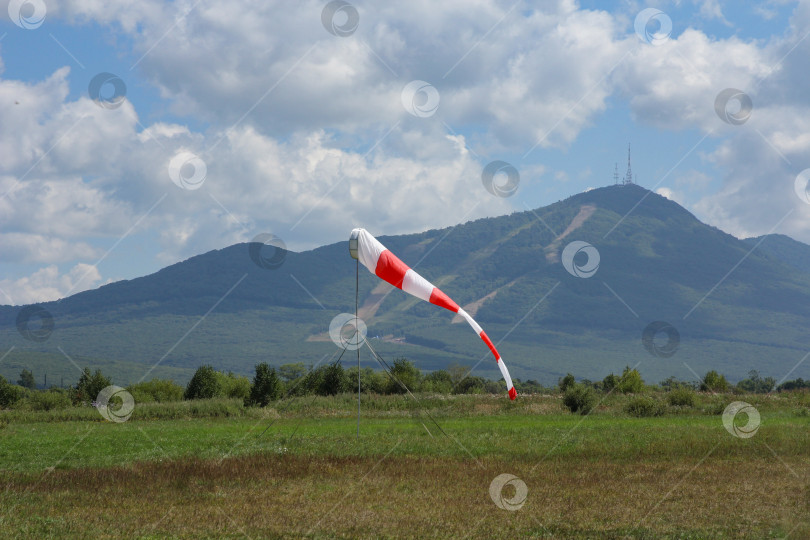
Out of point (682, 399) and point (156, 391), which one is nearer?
point (682, 399)

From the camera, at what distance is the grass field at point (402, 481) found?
44.5ft

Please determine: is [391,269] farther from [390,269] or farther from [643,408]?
[643,408]

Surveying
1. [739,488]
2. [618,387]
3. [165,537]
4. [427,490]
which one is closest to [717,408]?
[618,387]

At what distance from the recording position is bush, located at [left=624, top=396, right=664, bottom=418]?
3941 cm

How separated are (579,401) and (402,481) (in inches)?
995

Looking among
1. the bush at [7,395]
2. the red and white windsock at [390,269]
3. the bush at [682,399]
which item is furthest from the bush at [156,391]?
the red and white windsock at [390,269]

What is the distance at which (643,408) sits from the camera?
39812 millimetres

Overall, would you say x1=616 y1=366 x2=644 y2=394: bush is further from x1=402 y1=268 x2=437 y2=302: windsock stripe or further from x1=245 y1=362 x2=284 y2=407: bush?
x1=402 y1=268 x2=437 y2=302: windsock stripe

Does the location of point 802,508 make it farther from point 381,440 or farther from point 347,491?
point 381,440

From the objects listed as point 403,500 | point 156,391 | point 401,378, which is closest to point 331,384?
point 401,378

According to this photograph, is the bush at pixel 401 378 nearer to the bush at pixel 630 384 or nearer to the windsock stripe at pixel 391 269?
the bush at pixel 630 384

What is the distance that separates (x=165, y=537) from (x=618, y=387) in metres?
52.0

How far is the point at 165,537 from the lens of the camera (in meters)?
12.8

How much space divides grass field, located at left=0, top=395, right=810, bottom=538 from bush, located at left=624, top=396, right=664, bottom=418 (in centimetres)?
858
